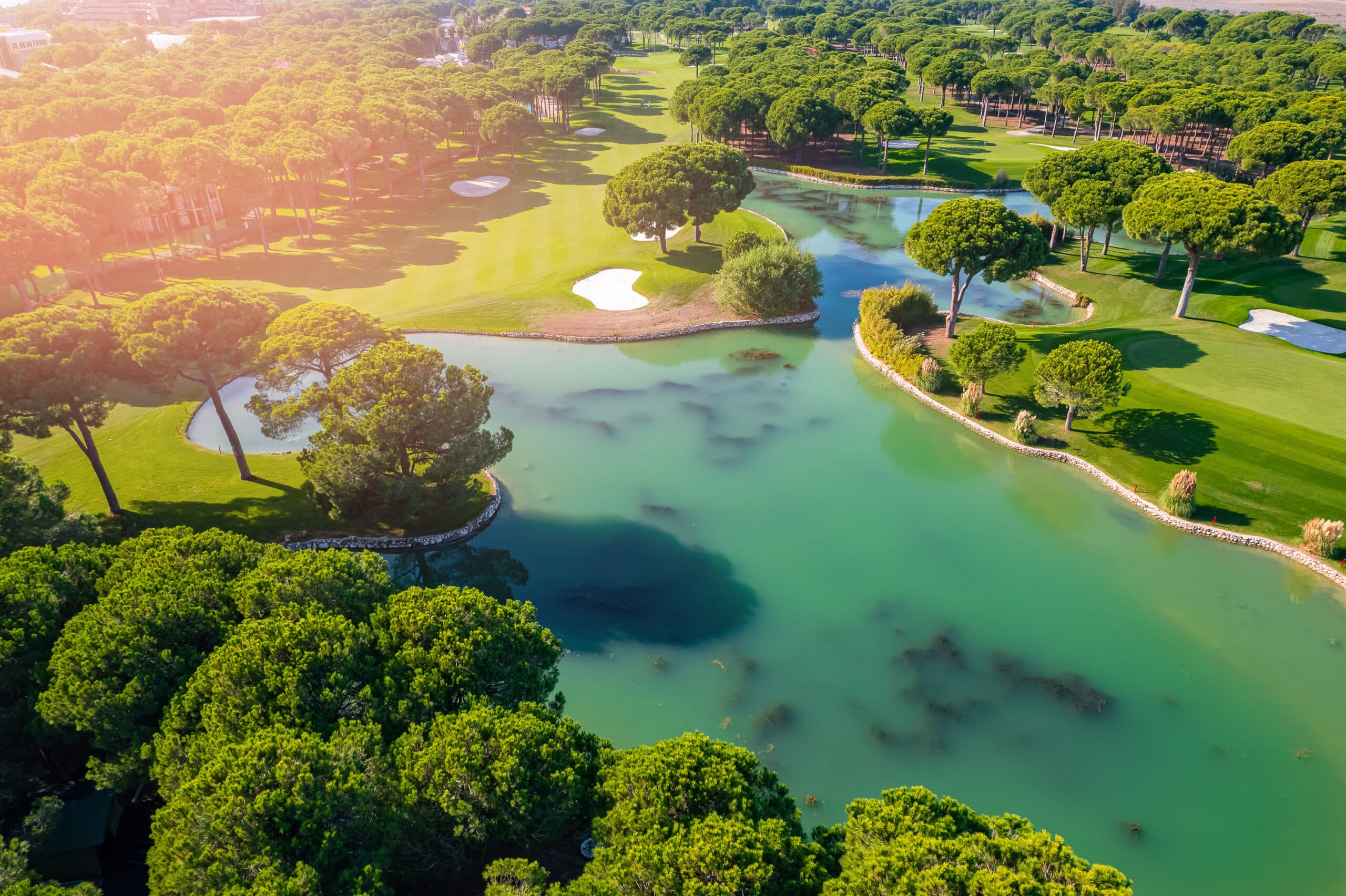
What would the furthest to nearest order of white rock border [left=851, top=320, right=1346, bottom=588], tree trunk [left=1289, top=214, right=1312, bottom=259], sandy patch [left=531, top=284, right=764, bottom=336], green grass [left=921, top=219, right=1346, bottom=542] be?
tree trunk [left=1289, top=214, right=1312, bottom=259], sandy patch [left=531, top=284, right=764, bottom=336], green grass [left=921, top=219, right=1346, bottom=542], white rock border [left=851, top=320, right=1346, bottom=588]

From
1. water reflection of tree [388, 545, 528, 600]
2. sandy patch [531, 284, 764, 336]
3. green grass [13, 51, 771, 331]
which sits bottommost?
water reflection of tree [388, 545, 528, 600]

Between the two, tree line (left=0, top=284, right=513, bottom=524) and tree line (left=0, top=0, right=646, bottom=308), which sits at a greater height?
tree line (left=0, top=0, right=646, bottom=308)

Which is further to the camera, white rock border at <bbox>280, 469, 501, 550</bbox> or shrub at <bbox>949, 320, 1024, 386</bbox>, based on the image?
shrub at <bbox>949, 320, 1024, 386</bbox>

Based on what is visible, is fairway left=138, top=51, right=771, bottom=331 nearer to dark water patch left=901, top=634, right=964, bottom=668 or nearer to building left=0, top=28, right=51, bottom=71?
dark water patch left=901, top=634, right=964, bottom=668

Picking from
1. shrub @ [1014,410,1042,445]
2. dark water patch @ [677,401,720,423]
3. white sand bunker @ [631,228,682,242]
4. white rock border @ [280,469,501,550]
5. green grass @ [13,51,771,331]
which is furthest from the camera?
white sand bunker @ [631,228,682,242]

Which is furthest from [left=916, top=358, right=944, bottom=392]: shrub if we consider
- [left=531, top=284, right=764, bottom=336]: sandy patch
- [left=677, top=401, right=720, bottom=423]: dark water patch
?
[left=531, top=284, right=764, bottom=336]: sandy patch

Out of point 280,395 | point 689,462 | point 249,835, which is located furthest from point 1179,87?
point 249,835

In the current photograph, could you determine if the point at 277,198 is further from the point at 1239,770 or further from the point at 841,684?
the point at 1239,770
